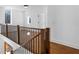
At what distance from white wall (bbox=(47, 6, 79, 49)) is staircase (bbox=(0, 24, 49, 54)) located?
10cm

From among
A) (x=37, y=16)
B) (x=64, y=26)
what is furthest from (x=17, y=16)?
(x=64, y=26)

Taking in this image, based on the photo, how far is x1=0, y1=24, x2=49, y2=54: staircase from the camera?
125 cm

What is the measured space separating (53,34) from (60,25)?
13 cm

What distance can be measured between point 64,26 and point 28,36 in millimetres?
450

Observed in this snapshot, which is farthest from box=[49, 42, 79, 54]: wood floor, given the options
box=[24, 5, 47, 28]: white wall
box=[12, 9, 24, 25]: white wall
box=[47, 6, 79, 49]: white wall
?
box=[12, 9, 24, 25]: white wall

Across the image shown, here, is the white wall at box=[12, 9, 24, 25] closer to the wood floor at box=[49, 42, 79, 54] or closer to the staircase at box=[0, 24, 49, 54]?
the staircase at box=[0, 24, 49, 54]

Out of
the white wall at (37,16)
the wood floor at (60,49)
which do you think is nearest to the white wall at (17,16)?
the white wall at (37,16)

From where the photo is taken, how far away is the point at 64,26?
1331mm

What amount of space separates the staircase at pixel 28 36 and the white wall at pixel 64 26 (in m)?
0.10

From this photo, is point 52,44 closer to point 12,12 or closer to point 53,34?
point 53,34

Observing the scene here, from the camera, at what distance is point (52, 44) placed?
133 centimetres
